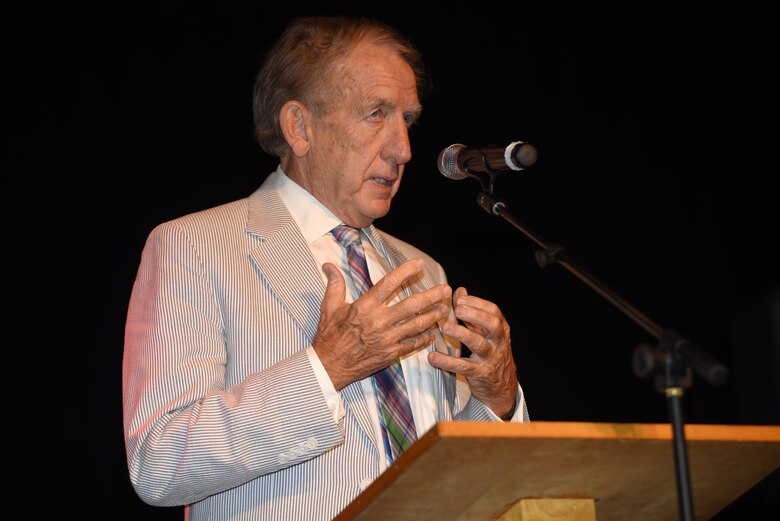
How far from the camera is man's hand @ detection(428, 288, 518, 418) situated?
2041 mm

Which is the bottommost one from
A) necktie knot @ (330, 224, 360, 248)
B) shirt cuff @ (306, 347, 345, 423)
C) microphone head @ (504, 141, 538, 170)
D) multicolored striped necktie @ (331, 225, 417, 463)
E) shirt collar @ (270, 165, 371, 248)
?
multicolored striped necktie @ (331, 225, 417, 463)

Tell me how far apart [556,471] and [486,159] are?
72 cm

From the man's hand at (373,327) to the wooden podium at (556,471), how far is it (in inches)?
14.9

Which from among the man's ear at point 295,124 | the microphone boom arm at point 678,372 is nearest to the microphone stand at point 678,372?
the microphone boom arm at point 678,372

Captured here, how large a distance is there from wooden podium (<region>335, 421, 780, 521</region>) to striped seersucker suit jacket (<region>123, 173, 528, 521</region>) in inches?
13.4

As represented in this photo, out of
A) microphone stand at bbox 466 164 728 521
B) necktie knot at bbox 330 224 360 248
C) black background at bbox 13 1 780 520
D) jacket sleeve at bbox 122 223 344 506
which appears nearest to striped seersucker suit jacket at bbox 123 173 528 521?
jacket sleeve at bbox 122 223 344 506

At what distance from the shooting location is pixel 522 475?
1.56m

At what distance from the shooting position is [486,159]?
6.74 ft

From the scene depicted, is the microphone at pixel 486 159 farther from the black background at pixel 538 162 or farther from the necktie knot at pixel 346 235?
the black background at pixel 538 162

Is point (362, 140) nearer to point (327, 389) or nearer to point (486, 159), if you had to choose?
point (486, 159)

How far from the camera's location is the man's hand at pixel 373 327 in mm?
1917

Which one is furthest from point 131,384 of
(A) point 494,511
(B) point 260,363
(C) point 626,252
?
(C) point 626,252

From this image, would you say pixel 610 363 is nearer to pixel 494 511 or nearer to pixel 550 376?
pixel 550 376

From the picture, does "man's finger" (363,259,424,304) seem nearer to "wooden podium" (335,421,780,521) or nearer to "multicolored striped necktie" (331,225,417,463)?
"multicolored striped necktie" (331,225,417,463)
